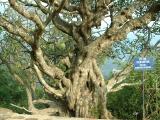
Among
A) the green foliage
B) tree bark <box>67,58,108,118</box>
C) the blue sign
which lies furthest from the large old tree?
the green foliage

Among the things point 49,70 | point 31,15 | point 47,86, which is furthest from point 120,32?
point 31,15

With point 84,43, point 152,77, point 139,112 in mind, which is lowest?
point 139,112

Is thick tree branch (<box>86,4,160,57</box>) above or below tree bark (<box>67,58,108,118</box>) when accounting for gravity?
above

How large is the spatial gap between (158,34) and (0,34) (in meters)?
6.92

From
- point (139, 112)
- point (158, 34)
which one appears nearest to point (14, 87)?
point (139, 112)

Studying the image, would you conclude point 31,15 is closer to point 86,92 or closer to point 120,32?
point 120,32

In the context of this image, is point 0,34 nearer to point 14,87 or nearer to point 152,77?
point 14,87

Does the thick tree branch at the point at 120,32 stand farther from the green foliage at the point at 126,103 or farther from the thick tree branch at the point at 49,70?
the green foliage at the point at 126,103

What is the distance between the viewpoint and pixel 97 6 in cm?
1448

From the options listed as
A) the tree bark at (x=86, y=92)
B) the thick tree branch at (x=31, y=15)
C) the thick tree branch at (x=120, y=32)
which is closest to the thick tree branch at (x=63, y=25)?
the thick tree branch at (x=120, y=32)

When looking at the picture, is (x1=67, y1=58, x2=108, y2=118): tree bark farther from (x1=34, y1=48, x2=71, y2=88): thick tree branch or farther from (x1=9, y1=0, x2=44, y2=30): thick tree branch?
(x1=9, y1=0, x2=44, y2=30): thick tree branch

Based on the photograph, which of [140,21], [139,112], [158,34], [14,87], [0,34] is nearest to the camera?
[140,21]

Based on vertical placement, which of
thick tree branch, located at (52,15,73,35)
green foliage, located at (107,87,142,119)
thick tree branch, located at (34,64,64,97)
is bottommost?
green foliage, located at (107,87,142,119)

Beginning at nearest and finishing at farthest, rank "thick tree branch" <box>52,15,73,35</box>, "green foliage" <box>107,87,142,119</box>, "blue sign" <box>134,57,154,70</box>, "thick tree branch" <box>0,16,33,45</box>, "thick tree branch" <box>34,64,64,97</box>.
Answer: "blue sign" <box>134,57,154,70</box> → "thick tree branch" <box>0,16,33,45</box> → "thick tree branch" <box>34,64,64,97</box> → "thick tree branch" <box>52,15,73,35</box> → "green foliage" <box>107,87,142,119</box>
